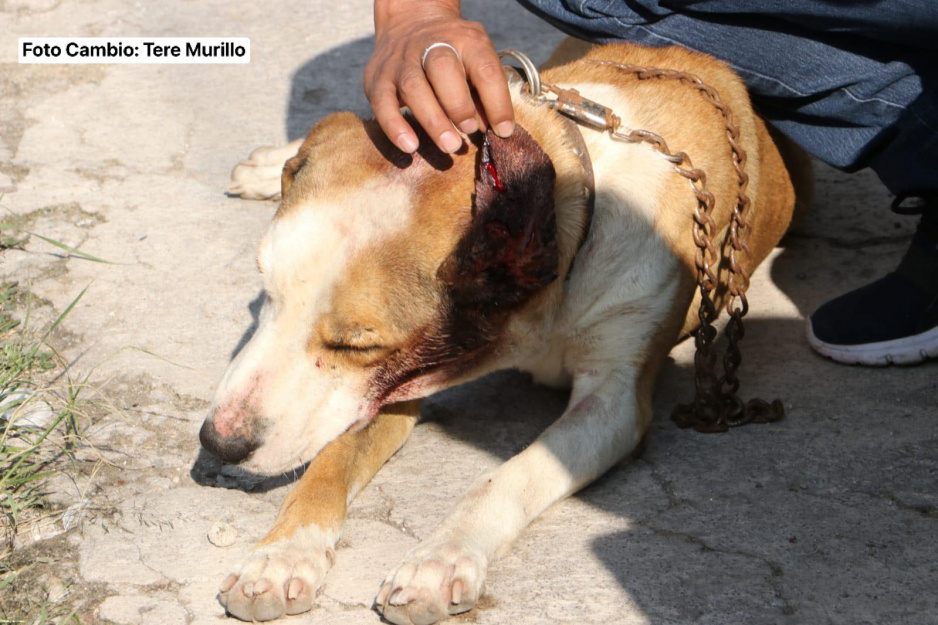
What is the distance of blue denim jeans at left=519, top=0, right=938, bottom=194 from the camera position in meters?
3.08

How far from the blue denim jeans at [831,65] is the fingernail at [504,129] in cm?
113

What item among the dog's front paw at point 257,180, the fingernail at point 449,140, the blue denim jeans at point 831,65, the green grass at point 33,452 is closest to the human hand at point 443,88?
the fingernail at point 449,140

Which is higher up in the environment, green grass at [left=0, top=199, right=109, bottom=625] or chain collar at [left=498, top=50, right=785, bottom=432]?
chain collar at [left=498, top=50, right=785, bottom=432]

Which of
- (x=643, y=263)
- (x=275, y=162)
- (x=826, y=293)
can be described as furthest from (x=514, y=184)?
(x=275, y=162)

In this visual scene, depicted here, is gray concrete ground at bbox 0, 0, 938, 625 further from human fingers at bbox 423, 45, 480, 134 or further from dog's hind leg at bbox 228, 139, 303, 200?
human fingers at bbox 423, 45, 480, 134

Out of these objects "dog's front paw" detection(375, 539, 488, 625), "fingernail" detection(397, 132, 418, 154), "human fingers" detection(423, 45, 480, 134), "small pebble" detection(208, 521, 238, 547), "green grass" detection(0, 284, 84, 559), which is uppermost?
"human fingers" detection(423, 45, 480, 134)

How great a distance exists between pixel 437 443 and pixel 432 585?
2.39 ft

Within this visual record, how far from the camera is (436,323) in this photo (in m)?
2.38

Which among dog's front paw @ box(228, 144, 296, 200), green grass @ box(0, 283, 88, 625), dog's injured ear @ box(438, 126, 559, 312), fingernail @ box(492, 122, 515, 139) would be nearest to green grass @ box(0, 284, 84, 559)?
green grass @ box(0, 283, 88, 625)

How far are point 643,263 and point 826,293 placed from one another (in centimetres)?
119

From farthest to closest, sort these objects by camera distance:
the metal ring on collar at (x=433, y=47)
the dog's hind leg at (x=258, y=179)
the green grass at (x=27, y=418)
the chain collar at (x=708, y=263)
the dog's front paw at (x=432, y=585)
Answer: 1. the dog's hind leg at (x=258, y=179)
2. the chain collar at (x=708, y=263)
3. the green grass at (x=27, y=418)
4. the metal ring on collar at (x=433, y=47)
5. the dog's front paw at (x=432, y=585)

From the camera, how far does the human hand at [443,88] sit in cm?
227

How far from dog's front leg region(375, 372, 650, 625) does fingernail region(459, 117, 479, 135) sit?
0.80m

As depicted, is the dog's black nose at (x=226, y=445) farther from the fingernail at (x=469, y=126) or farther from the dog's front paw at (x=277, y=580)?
the fingernail at (x=469, y=126)
